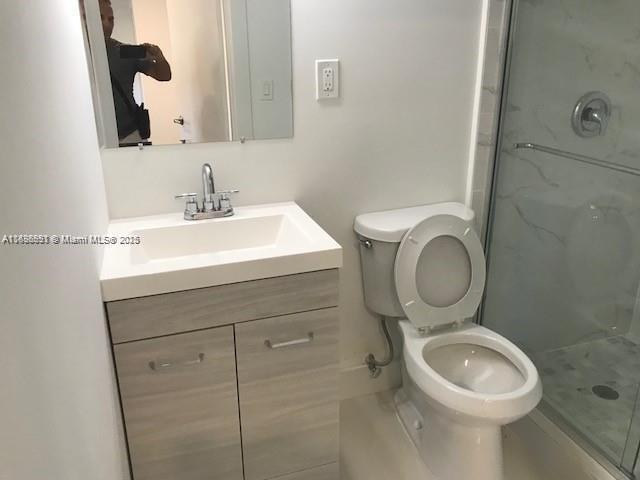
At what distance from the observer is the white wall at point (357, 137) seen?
5.46ft

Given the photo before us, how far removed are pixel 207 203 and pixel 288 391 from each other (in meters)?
0.62

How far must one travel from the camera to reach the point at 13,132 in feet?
2.19

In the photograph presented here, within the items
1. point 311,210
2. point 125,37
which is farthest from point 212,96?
point 311,210

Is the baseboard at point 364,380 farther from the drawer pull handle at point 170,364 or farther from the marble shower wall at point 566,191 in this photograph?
the drawer pull handle at point 170,364

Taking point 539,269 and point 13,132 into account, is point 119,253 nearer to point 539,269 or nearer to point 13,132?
point 13,132

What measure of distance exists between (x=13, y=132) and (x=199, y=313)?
2.41ft

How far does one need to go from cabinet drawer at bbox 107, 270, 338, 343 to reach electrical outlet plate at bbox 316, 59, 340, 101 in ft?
2.09

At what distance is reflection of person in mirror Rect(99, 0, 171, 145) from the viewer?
150 centimetres

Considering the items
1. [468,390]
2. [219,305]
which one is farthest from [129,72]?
[468,390]

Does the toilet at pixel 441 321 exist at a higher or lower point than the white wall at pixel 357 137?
lower

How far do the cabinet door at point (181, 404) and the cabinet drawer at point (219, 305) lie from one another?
3cm

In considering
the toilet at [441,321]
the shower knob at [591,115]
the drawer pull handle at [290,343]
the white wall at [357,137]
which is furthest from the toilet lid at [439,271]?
the shower knob at [591,115]

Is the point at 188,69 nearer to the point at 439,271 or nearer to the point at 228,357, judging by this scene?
the point at 228,357

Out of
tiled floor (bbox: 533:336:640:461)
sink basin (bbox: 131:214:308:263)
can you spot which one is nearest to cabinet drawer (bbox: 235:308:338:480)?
sink basin (bbox: 131:214:308:263)
